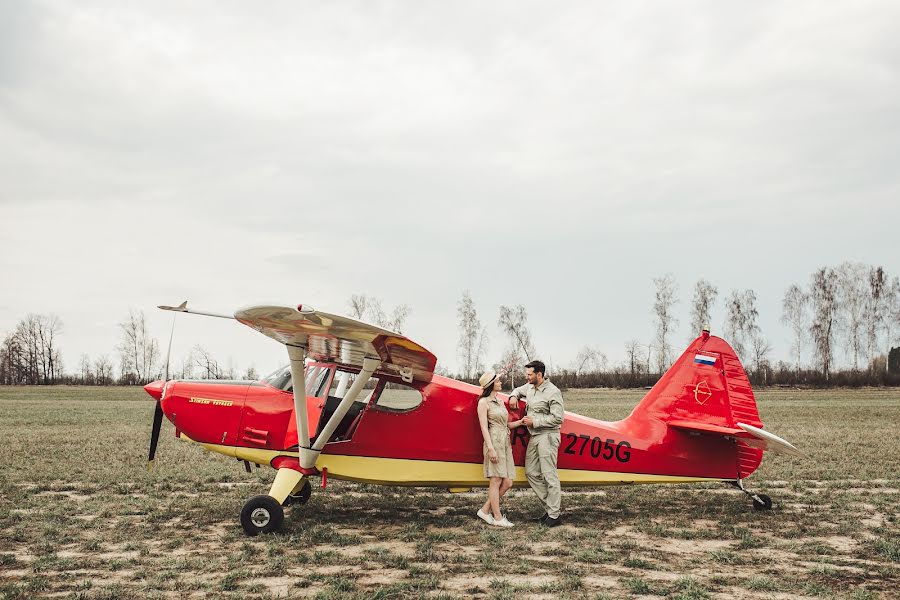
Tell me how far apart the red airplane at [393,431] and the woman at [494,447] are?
0.96 ft

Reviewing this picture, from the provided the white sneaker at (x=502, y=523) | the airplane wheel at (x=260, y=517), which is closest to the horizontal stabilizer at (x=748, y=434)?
the white sneaker at (x=502, y=523)

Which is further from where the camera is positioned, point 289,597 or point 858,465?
point 858,465

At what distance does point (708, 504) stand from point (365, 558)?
563 centimetres

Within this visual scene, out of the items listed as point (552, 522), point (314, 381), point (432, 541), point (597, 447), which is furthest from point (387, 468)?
point (597, 447)

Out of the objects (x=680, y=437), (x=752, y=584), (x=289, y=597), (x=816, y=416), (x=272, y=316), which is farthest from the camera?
(x=816, y=416)

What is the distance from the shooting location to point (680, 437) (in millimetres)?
9062

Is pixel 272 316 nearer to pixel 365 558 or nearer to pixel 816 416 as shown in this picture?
pixel 365 558

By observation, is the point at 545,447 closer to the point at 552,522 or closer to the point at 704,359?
the point at 552,522

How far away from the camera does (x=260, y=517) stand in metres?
7.61

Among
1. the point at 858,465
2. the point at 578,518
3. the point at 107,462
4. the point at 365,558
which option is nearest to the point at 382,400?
the point at 365,558

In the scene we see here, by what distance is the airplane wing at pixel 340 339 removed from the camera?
251 inches

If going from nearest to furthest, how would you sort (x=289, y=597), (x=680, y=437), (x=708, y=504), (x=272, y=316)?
(x=289, y=597), (x=272, y=316), (x=680, y=437), (x=708, y=504)

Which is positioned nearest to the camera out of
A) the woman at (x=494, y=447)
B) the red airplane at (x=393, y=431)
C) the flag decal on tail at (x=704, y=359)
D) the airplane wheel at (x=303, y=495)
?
the red airplane at (x=393, y=431)

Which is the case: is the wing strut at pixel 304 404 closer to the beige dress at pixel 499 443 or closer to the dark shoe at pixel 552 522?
the beige dress at pixel 499 443
